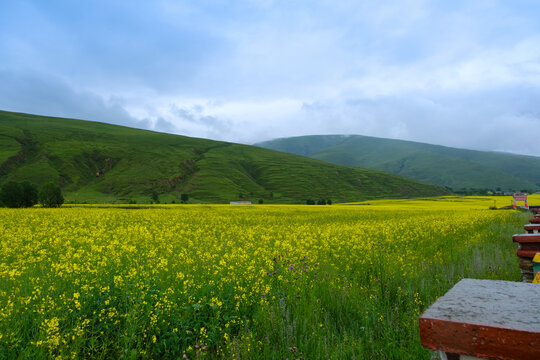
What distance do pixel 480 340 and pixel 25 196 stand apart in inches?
2456

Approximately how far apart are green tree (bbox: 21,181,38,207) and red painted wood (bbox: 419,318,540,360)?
6150 cm

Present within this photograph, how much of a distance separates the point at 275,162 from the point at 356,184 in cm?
5281

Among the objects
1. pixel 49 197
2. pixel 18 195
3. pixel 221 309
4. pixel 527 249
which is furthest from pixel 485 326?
pixel 18 195

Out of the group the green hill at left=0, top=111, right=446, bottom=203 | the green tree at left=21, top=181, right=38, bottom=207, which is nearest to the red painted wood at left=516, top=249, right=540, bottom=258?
the green tree at left=21, top=181, right=38, bottom=207

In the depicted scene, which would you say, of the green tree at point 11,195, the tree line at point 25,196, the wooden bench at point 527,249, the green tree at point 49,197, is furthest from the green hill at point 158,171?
the wooden bench at point 527,249

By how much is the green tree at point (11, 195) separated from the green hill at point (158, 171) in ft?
182

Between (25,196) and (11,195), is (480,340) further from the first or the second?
(25,196)

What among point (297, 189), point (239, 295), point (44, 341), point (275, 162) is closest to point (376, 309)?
point (239, 295)

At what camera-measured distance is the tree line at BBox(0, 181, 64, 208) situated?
46772mm

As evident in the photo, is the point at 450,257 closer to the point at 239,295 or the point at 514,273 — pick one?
the point at 514,273

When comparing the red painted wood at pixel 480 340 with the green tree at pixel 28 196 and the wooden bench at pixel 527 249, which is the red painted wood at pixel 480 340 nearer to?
the wooden bench at pixel 527 249

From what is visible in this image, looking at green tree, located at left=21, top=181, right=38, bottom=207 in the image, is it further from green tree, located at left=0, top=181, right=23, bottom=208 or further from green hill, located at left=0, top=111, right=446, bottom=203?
green hill, located at left=0, top=111, right=446, bottom=203

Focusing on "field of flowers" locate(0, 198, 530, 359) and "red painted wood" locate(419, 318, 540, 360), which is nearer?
"red painted wood" locate(419, 318, 540, 360)

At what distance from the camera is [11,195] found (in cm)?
4709
